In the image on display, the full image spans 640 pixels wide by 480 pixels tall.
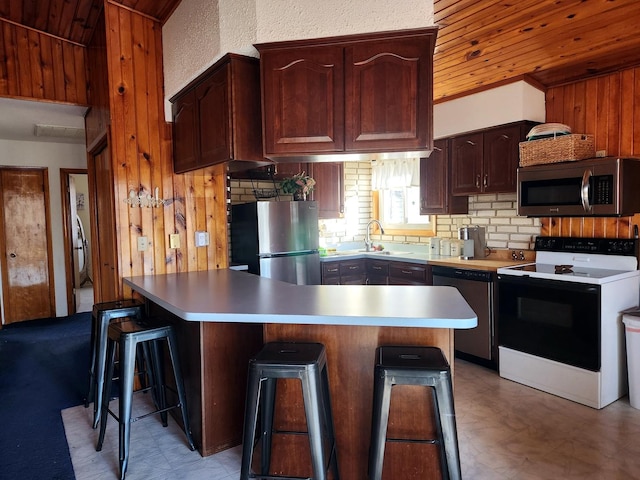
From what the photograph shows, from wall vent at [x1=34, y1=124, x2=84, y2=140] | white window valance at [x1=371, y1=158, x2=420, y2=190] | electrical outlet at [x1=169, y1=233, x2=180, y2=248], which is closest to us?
electrical outlet at [x1=169, y1=233, x2=180, y2=248]

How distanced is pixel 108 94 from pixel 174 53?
1.90ft

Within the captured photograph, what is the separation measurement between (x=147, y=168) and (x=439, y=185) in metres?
2.76

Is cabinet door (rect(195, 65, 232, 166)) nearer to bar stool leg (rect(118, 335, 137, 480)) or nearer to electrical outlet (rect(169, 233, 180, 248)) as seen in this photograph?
electrical outlet (rect(169, 233, 180, 248))

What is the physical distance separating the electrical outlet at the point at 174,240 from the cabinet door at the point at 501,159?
2.73m

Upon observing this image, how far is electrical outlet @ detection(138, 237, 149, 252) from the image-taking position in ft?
10.9

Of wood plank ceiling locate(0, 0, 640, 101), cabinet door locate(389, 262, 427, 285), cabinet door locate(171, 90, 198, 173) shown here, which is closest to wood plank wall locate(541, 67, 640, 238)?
wood plank ceiling locate(0, 0, 640, 101)

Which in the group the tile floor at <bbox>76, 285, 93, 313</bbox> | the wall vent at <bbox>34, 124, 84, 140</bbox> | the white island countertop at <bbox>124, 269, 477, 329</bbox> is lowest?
the tile floor at <bbox>76, 285, 93, 313</bbox>

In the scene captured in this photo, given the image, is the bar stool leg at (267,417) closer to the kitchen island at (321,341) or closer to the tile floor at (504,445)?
the kitchen island at (321,341)

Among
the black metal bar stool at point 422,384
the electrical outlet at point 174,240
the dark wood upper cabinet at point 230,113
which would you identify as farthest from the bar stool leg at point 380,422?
the electrical outlet at point 174,240

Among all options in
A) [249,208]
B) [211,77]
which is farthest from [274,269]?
[211,77]

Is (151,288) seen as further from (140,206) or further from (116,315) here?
(140,206)

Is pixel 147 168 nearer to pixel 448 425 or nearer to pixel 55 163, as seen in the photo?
pixel 448 425

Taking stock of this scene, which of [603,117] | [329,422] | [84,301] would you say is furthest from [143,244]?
[84,301]

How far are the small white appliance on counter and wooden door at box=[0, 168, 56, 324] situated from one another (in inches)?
220
